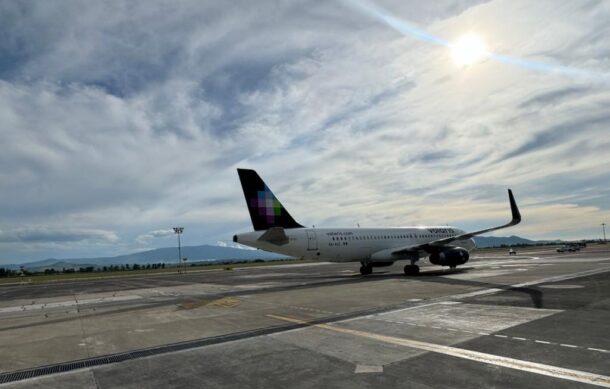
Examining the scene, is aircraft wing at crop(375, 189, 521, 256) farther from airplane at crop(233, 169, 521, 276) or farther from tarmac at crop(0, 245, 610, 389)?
tarmac at crop(0, 245, 610, 389)

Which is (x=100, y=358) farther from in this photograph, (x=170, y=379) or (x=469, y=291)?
(x=469, y=291)

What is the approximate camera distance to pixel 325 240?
3083 centimetres

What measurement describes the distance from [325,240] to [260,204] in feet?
18.3

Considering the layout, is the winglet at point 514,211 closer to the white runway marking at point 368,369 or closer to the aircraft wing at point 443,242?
the aircraft wing at point 443,242

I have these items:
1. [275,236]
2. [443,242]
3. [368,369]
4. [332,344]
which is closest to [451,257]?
[443,242]

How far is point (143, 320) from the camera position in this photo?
1465cm

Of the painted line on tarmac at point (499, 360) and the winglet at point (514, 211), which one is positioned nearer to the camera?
the painted line on tarmac at point (499, 360)

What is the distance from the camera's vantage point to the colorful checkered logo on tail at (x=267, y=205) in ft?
96.1

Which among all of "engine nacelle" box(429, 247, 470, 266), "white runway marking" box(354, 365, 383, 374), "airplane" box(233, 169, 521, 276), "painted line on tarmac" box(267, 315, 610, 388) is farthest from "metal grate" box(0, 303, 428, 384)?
"engine nacelle" box(429, 247, 470, 266)

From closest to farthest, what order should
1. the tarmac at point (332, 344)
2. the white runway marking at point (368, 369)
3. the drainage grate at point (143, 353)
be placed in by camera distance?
the tarmac at point (332, 344)
the white runway marking at point (368, 369)
the drainage grate at point (143, 353)

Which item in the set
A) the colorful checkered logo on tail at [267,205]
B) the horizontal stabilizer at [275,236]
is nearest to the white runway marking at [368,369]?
the horizontal stabilizer at [275,236]

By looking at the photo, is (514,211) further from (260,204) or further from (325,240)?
(260,204)

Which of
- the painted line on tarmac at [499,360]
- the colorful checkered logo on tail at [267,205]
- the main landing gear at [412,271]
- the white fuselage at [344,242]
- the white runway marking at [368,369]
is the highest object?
the colorful checkered logo on tail at [267,205]

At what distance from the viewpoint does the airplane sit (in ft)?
92.8
